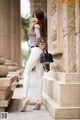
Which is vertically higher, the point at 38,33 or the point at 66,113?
the point at 38,33

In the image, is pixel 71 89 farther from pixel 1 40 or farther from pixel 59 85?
pixel 1 40

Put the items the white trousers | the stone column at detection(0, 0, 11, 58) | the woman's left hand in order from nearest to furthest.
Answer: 1. the white trousers
2. the woman's left hand
3. the stone column at detection(0, 0, 11, 58)

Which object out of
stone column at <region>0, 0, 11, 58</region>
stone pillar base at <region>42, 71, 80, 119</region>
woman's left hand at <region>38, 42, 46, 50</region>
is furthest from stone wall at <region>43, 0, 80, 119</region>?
stone column at <region>0, 0, 11, 58</region>

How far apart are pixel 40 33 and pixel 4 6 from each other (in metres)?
10.6

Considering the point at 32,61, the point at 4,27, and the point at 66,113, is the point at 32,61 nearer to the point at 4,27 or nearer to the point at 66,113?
the point at 66,113

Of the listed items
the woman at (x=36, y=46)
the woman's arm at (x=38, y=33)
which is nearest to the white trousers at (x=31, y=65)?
the woman at (x=36, y=46)

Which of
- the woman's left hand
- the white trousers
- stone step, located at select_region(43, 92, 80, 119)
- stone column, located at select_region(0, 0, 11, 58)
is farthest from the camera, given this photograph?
stone column, located at select_region(0, 0, 11, 58)

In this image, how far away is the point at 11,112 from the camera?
599 cm

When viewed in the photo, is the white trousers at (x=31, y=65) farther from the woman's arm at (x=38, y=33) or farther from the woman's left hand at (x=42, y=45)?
the woman's arm at (x=38, y=33)

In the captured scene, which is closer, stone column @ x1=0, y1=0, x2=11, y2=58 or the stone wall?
the stone wall

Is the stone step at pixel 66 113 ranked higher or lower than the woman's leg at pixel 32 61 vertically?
lower

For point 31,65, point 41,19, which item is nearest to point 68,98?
point 31,65

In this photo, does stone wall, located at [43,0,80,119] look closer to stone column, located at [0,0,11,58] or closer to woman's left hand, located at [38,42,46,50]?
woman's left hand, located at [38,42,46,50]

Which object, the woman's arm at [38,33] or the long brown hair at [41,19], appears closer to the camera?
the woman's arm at [38,33]
